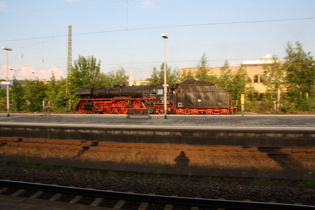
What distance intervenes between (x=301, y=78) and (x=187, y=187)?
25.0 m

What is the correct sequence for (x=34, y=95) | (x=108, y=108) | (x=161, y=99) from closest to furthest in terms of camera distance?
(x=161, y=99) < (x=108, y=108) < (x=34, y=95)

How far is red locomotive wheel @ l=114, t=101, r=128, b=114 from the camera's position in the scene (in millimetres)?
25219

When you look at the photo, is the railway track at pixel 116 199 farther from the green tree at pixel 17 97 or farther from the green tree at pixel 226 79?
the green tree at pixel 17 97

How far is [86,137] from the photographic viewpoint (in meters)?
13.1

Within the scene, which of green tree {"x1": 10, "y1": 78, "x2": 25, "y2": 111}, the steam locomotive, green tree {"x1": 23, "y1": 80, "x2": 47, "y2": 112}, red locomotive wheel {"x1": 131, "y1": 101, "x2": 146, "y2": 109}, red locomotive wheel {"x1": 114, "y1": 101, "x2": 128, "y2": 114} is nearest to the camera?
the steam locomotive

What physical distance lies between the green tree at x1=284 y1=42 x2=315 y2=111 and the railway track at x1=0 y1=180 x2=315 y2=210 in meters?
24.6

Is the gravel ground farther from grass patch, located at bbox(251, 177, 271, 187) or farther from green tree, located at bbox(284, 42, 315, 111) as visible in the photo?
green tree, located at bbox(284, 42, 315, 111)

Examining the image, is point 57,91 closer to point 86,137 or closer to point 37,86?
point 37,86

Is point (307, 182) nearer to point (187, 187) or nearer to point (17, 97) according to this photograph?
point (187, 187)

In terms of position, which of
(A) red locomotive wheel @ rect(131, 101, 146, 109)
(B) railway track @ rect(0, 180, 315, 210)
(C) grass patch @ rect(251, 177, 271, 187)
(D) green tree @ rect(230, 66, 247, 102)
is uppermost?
(D) green tree @ rect(230, 66, 247, 102)

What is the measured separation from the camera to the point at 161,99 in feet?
78.7

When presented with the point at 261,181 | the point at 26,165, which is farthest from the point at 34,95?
the point at 261,181

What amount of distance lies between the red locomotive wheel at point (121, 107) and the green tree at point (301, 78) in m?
18.2

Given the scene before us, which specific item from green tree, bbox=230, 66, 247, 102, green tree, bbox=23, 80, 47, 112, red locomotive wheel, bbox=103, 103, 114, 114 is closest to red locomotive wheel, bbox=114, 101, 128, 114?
red locomotive wheel, bbox=103, 103, 114, 114
